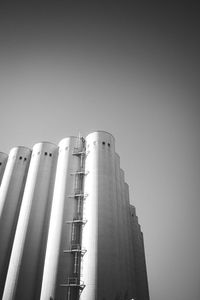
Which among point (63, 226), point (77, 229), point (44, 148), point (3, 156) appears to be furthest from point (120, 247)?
point (3, 156)

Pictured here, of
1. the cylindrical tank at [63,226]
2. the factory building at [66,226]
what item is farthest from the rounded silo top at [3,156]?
the cylindrical tank at [63,226]

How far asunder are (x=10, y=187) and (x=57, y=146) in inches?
370

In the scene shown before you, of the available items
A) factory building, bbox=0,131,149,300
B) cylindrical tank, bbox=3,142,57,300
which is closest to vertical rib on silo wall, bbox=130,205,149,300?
factory building, bbox=0,131,149,300

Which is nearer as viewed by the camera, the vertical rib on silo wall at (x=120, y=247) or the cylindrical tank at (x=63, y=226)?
the cylindrical tank at (x=63, y=226)

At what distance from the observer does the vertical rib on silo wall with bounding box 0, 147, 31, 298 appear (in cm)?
2756

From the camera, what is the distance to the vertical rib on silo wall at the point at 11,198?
27558mm

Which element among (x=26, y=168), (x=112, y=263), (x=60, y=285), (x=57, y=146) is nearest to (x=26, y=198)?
(x=26, y=168)

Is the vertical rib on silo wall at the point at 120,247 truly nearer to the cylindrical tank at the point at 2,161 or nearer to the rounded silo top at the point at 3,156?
A: the cylindrical tank at the point at 2,161

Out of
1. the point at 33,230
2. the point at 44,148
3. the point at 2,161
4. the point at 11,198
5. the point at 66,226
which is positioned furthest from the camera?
the point at 2,161

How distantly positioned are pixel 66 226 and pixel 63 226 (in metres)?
0.35

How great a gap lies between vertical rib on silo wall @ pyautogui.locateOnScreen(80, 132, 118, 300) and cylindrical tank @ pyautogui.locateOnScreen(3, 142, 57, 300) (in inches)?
240

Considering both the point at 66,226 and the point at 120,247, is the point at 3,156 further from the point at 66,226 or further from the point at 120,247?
the point at 120,247

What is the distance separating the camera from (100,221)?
2403 centimetres

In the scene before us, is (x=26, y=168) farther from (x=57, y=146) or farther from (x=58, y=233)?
(x=58, y=233)
